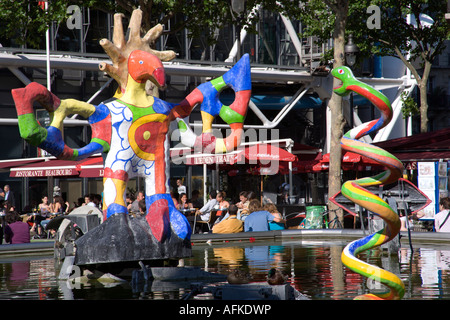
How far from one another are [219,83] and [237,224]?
5.39 metres

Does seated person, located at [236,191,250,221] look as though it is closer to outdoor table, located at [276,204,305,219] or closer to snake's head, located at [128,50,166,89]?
outdoor table, located at [276,204,305,219]

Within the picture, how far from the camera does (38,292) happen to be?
8180mm

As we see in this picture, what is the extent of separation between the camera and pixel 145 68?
30.0ft

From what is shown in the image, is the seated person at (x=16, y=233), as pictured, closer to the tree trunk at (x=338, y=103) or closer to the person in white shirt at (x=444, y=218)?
the tree trunk at (x=338, y=103)

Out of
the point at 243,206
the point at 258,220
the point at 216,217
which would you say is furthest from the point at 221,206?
the point at 258,220

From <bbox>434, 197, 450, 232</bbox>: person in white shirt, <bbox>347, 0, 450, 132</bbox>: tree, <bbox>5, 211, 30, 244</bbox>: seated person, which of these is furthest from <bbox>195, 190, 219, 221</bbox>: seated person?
<bbox>347, 0, 450, 132</bbox>: tree

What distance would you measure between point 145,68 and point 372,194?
388 centimetres

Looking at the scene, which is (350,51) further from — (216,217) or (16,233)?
(16,233)

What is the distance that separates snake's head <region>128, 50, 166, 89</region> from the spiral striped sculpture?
2972 mm

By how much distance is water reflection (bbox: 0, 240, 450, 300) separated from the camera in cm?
782

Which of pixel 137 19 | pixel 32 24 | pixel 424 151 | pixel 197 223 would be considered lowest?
pixel 197 223

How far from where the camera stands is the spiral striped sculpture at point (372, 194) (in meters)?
6.11
